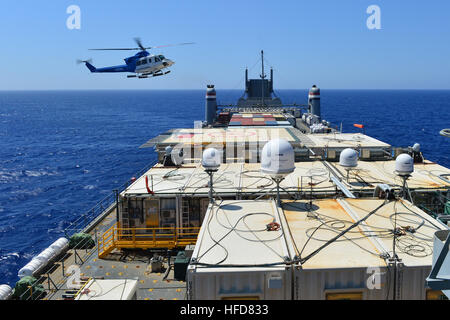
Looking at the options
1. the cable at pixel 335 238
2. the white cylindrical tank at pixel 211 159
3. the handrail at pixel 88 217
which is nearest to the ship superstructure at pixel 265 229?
the cable at pixel 335 238

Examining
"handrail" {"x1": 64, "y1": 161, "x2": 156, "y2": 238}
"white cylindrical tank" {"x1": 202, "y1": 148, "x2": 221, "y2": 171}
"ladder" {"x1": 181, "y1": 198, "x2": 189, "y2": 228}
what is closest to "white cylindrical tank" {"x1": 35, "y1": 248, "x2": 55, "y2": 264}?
"handrail" {"x1": 64, "y1": 161, "x2": 156, "y2": 238}

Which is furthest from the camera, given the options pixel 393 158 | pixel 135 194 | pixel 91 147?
pixel 91 147

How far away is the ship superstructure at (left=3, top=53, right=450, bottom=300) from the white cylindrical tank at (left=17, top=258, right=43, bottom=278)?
26 centimetres

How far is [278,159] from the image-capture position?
1605cm

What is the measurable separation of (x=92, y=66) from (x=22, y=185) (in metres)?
27.1

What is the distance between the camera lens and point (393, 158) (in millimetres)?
30297

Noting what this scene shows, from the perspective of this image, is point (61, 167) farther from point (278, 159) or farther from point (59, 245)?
point (278, 159)

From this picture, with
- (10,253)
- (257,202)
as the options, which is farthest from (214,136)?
(10,253)

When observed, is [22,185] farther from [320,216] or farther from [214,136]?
[320,216]

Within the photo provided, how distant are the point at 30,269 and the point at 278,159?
14.8m

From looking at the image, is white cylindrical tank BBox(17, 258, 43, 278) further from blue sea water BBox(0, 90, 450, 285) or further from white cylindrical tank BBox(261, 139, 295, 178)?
white cylindrical tank BBox(261, 139, 295, 178)

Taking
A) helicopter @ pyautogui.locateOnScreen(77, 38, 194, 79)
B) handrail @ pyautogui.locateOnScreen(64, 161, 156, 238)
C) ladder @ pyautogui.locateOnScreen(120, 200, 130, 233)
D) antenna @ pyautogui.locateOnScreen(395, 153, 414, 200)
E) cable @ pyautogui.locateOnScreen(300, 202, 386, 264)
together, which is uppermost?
helicopter @ pyautogui.locateOnScreen(77, 38, 194, 79)

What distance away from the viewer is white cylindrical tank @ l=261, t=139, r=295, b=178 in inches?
633
